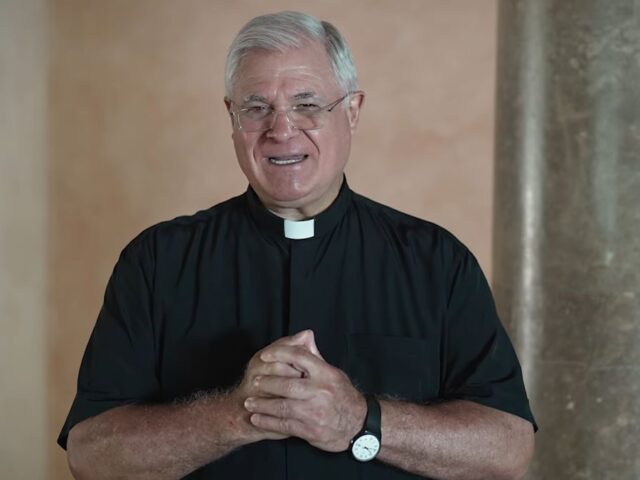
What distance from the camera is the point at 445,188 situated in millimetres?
6895

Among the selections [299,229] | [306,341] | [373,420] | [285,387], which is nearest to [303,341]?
A: [306,341]

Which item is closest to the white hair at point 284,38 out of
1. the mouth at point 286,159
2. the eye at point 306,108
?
the eye at point 306,108

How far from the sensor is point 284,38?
2584 millimetres

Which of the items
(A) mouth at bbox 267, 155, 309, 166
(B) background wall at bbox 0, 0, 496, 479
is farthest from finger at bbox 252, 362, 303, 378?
(B) background wall at bbox 0, 0, 496, 479

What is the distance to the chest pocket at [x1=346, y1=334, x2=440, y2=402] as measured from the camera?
2559 millimetres

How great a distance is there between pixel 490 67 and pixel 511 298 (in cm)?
343

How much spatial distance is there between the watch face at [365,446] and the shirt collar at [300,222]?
0.64 metres

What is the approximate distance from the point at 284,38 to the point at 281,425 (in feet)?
3.30

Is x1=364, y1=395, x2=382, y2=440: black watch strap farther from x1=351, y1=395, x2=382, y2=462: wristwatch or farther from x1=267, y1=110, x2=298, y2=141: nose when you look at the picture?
x1=267, y1=110, x2=298, y2=141: nose

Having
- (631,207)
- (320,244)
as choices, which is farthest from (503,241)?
(320,244)

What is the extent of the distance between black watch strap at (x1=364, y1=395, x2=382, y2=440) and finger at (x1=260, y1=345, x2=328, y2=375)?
0.55 ft

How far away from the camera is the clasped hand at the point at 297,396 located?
2191 mm

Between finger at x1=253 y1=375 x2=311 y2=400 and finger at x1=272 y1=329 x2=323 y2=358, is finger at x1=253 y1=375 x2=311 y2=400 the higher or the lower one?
the lower one

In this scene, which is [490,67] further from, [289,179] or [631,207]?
[289,179]
